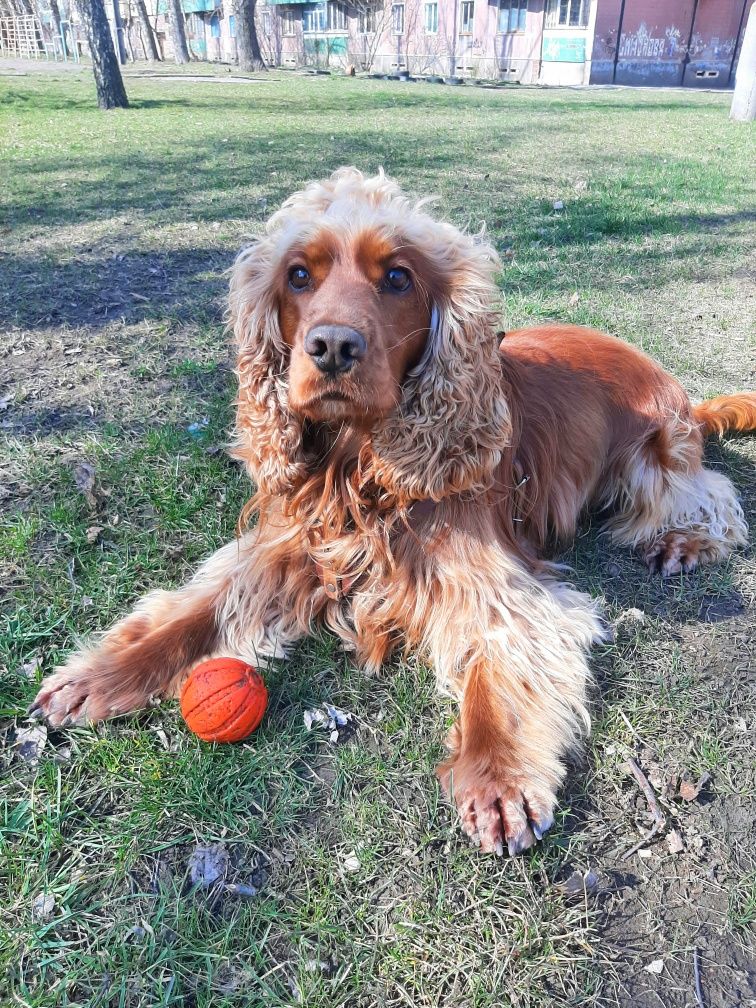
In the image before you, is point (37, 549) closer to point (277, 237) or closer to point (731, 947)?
point (277, 237)

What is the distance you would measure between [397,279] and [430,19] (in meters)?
38.4

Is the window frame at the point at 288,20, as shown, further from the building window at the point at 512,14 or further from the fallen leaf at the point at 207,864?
the fallen leaf at the point at 207,864

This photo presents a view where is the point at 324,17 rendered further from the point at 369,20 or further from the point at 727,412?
the point at 727,412

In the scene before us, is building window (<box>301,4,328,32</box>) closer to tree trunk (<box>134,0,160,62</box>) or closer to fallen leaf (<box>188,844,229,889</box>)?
tree trunk (<box>134,0,160,62</box>)

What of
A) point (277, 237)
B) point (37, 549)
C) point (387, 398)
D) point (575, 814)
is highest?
point (277, 237)

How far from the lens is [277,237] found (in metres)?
2.61

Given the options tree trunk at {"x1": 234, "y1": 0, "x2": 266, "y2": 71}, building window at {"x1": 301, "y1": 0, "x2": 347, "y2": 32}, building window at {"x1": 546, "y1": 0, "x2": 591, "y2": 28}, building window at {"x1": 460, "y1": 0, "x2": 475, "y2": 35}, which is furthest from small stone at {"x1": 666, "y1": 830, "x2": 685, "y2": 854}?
building window at {"x1": 301, "y1": 0, "x2": 347, "y2": 32}

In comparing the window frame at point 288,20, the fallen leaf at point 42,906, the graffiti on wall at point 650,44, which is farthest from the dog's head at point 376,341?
the window frame at point 288,20

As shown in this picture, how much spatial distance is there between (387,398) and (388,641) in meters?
0.90

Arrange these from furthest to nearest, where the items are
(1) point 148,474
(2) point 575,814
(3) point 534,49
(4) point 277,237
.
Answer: (3) point 534,49, (1) point 148,474, (4) point 277,237, (2) point 575,814

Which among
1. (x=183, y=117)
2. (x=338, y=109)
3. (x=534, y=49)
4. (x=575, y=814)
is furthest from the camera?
(x=534, y=49)

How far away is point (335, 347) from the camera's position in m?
2.12

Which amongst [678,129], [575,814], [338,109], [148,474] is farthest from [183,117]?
[575,814]

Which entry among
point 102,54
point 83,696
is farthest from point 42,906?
point 102,54
